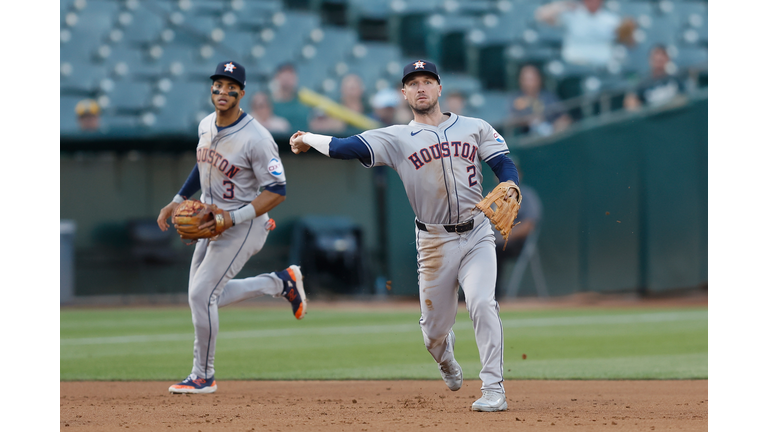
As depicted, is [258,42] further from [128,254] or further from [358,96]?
[128,254]

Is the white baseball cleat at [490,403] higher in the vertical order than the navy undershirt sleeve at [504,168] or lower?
lower

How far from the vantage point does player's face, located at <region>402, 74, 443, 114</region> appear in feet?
13.3

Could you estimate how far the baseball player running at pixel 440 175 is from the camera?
4051 millimetres

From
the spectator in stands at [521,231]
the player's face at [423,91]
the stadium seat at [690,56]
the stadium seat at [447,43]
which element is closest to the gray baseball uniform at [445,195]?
the player's face at [423,91]

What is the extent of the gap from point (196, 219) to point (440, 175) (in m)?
1.40

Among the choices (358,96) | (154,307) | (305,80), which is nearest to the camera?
(154,307)

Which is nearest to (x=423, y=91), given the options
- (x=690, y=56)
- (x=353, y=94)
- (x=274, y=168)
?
(x=274, y=168)

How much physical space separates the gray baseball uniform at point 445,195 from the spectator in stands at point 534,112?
7.74m

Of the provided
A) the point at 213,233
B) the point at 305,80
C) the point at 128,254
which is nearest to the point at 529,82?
the point at 305,80

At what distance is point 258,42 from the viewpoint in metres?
14.2

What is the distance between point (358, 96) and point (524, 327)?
5.19m

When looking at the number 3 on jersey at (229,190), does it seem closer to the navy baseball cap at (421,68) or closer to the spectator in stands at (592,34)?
the navy baseball cap at (421,68)

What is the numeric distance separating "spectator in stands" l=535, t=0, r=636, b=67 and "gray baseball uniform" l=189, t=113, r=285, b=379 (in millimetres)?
10772

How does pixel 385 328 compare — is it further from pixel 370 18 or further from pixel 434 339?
pixel 370 18
